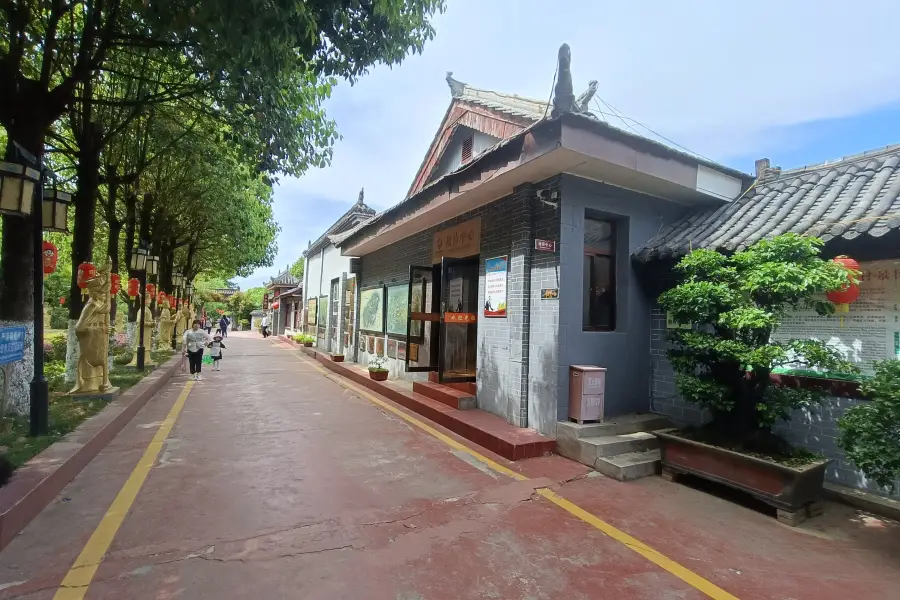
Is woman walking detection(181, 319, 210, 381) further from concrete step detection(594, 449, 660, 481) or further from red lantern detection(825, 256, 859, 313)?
red lantern detection(825, 256, 859, 313)

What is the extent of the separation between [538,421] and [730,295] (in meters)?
2.71

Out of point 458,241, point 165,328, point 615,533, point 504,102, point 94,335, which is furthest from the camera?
point 165,328

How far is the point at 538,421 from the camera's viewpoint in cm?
593

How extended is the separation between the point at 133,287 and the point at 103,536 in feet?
35.0

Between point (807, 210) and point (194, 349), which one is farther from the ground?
point (807, 210)

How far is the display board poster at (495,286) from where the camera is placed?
6.72 metres

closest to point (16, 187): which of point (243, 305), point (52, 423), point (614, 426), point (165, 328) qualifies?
point (52, 423)

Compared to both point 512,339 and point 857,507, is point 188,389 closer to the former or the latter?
point 512,339

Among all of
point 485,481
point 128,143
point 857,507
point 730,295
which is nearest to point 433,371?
point 485,481

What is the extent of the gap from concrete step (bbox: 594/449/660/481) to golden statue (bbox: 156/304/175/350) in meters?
17.3

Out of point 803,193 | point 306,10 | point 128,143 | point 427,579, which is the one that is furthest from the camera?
point 128,143

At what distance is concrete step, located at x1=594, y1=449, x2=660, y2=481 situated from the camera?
4.75 m

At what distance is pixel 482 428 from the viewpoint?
5.99m

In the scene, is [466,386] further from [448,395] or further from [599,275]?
[599,275]
